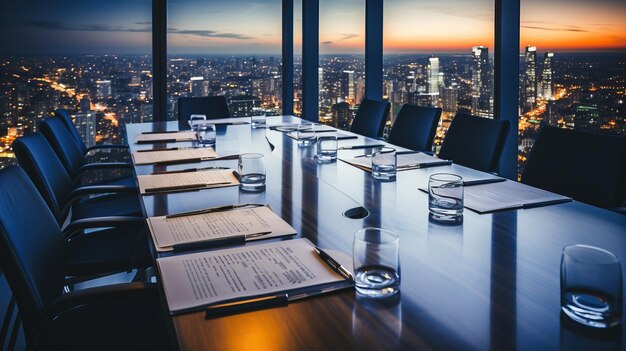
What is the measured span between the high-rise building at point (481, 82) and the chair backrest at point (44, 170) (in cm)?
297

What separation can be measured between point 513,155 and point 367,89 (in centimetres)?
212

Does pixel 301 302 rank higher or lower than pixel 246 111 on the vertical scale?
lower

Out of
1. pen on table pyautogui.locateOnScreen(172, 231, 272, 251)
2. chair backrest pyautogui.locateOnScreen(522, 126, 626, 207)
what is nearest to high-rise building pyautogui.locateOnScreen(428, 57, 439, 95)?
chair backrest pyautogui.locateOnScreen(522, 126, 626, 207)

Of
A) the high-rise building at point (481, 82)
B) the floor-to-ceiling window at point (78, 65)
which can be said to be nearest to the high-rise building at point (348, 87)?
the high-rise building at point (481, 82)

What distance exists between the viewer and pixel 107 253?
2.30 meters

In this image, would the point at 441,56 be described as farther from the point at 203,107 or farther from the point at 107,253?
the point at 107,253

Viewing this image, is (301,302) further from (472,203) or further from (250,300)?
(472,203)

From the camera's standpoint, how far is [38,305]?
131 cm

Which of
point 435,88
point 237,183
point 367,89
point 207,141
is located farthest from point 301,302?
point 367,89

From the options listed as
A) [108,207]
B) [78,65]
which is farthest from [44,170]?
[78,65]

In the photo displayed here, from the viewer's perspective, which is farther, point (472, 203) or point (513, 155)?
point (513, 155)

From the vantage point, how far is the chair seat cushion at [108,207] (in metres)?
2.96

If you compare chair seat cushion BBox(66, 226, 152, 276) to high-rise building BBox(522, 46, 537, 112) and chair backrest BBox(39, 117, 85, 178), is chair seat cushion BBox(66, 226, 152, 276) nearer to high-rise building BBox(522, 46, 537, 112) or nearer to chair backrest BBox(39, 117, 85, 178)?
chair backrest BBox(39, 117, 85, 178)

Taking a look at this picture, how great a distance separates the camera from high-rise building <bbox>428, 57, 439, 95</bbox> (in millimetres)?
4790
